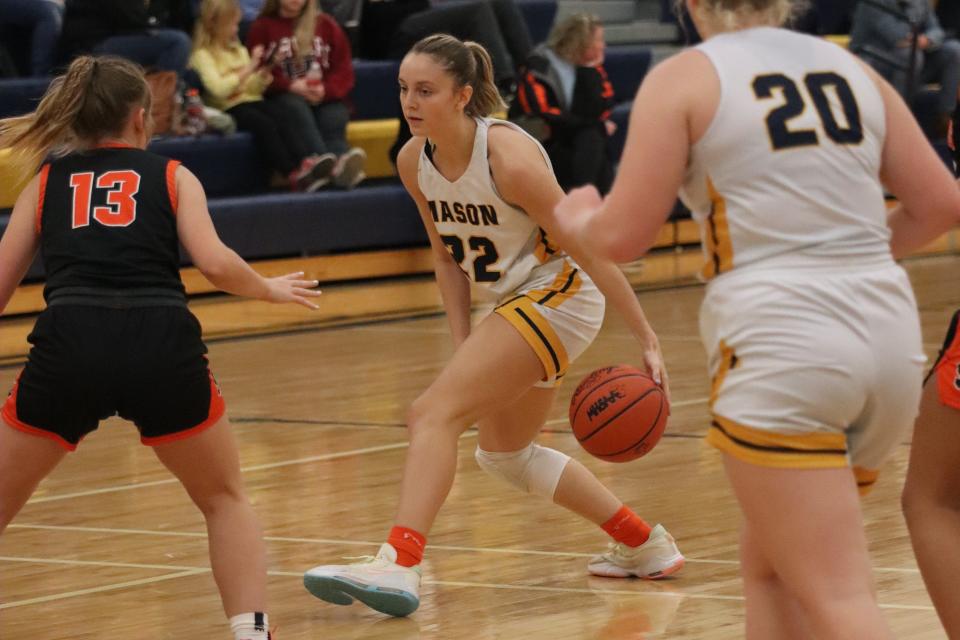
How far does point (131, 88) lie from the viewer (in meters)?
3.62

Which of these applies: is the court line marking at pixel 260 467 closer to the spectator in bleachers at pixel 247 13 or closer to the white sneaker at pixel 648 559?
the white sneaker at pixel 648 559

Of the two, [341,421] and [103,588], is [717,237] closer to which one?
[103,588]

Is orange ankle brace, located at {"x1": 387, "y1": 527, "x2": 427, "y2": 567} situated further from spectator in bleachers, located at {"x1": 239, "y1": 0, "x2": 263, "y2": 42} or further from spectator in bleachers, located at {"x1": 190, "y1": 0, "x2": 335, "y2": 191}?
spectator in bleachers, located at {"x1": 239, "y1": 0, "x2": 263, "y2": 42}

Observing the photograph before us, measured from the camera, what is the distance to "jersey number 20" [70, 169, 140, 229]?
11.5 ft

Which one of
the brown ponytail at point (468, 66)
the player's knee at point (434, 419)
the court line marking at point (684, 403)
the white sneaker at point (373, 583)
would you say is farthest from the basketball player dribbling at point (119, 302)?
the court line marking at point (684, 403)

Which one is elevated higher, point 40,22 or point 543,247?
point 543,247

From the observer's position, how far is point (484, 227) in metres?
4.37

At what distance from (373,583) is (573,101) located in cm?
785

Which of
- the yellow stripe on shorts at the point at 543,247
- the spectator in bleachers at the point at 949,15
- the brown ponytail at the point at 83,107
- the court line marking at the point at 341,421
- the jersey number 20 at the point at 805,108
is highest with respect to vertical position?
the jersey number 20 at the point at 805,108

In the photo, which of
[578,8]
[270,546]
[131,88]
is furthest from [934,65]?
[131,88]

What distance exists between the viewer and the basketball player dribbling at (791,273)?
250 cm

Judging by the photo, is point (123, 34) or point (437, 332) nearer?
point (437, 332)

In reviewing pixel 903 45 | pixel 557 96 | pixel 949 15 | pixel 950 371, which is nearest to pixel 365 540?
pixel 950 371

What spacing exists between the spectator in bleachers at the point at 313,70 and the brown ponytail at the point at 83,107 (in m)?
7.05
